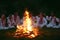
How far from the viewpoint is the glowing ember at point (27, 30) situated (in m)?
13.0

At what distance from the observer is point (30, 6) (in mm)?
17094

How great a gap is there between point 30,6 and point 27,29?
3.94m

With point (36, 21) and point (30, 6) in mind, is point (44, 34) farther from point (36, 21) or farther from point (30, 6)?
point (30, 6)

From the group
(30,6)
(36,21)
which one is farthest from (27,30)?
(30,6)

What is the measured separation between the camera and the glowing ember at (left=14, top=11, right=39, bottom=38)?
13.0 metres

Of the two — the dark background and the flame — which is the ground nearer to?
the flame

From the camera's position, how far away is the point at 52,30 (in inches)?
534

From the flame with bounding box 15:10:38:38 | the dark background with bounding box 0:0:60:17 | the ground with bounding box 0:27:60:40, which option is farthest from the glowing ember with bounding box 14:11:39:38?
the dark background with bounding box 0:0:60:17

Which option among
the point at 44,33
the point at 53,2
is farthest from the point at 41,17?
the point at 53,2

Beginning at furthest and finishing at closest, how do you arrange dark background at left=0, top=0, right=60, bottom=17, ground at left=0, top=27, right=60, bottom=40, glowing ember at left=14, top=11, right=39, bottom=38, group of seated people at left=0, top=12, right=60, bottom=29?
dark background at left=0, top=0, right=60, bottom=17 < group of seated people at left=0, top=12, right=60, bottom=29 < glowing ember at left=14, top=11, right=39, bottom=38 < ground at left=0, top=27, right=60, bottom=40

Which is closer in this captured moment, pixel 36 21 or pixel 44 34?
pixel 44 34

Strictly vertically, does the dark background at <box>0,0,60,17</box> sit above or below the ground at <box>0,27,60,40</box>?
above

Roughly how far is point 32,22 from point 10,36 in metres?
1.33

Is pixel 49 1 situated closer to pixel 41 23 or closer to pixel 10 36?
pixel 41 23
